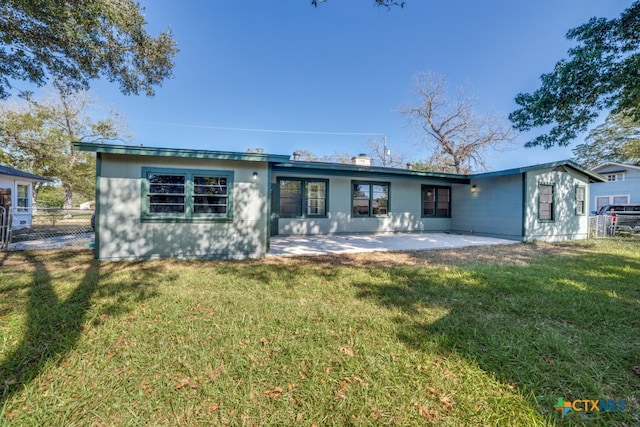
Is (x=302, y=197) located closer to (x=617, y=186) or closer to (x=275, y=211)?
(x=275, y=211)

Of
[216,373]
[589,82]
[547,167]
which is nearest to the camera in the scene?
[216,373]

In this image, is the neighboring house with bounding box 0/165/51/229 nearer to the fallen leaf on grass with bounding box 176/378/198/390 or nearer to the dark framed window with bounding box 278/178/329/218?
the dark framed window with bounding box 278/178/329/218

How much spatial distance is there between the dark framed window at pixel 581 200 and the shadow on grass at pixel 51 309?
14.5 meters

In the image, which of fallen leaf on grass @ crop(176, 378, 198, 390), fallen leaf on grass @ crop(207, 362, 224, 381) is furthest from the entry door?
fallen leaf on grass @ crop(176, 378, 198, 390)

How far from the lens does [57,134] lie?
18.2 meters

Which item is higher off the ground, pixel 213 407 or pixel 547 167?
pixel 547 167

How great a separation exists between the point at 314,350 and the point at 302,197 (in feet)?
27.3

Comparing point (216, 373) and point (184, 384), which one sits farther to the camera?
point (216, 373)

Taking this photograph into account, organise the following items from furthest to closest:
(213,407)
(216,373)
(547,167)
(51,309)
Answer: (547,167) < (51,309) < (216,373) < (213,407)

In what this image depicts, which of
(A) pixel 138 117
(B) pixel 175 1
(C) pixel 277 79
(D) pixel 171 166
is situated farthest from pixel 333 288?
(A) pixel 138 117

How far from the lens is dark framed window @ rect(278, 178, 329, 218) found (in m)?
10.5

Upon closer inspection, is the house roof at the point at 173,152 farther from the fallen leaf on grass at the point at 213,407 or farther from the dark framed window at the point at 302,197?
the fallen leaf on grass at the point at 213,407

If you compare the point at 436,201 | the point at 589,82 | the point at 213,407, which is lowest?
the point at 213,407

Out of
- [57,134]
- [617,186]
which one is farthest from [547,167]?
[57,134]
